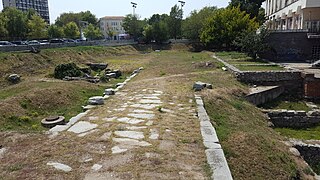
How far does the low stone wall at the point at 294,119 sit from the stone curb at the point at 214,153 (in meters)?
5.48

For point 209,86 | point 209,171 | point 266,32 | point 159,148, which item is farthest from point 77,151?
point 266,32

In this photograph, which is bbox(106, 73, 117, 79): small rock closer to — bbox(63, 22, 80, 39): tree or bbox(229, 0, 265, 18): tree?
bbox(229, 0, 265, 18): tree

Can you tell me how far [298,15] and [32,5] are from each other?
320 ft

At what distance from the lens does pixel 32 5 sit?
103562mm

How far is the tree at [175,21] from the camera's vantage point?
59750 mm

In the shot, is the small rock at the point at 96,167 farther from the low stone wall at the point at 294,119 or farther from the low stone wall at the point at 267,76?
the low stone wall at the point at 267,76

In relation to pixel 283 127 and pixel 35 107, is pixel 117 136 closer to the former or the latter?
pixel 35 107

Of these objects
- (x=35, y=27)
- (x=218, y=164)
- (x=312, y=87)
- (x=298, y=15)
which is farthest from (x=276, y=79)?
(x=35, y=27)

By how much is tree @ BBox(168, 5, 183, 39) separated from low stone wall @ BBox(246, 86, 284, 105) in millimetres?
46759

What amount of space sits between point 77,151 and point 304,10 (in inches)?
1110

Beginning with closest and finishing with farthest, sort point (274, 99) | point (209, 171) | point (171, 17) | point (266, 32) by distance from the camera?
point (209, 171), point (274, 99), point (266, 32), point (171, 17)

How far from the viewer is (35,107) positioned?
10.3m

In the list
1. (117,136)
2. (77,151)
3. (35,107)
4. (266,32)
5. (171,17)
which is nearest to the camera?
(77,151)

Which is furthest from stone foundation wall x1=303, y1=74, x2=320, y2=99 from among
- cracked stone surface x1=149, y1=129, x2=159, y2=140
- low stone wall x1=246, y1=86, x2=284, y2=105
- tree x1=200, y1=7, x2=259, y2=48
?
tree x1=200, y1=7, x2=259, y2=48
